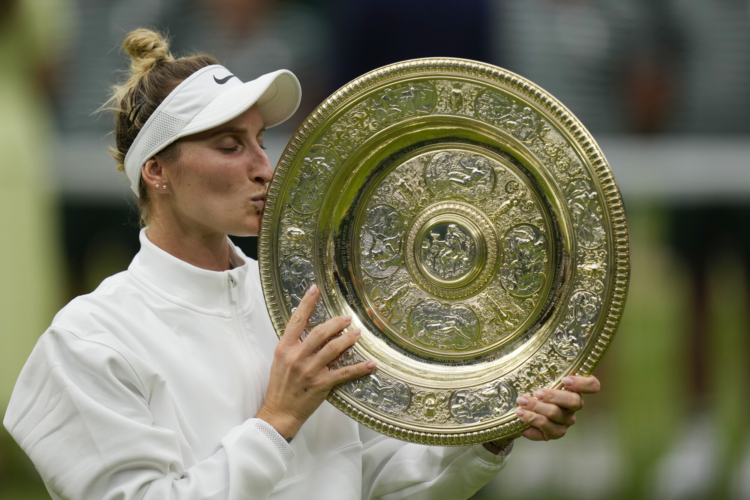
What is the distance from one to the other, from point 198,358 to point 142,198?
1.38ft

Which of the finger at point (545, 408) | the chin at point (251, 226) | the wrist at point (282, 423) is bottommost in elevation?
the wrist at point (282, 423)

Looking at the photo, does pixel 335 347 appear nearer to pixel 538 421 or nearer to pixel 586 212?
pixel 538 421

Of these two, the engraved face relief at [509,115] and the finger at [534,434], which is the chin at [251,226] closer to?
the engraved face relief at [509,115]

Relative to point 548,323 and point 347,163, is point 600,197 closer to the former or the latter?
point 548,323

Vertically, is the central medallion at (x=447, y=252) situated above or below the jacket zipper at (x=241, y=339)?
above

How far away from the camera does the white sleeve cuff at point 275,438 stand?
4.88 ft

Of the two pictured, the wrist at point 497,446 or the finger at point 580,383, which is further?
the wrist at point 497,446

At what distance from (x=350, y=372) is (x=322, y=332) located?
0.32 ft

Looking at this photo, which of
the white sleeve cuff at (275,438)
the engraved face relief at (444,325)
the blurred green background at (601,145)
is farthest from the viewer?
the blurred green background at (601,145)

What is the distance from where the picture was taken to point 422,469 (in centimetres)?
181

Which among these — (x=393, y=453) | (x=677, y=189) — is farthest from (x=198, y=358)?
(x=677, y=189)

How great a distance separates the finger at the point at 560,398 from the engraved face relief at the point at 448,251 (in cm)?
32

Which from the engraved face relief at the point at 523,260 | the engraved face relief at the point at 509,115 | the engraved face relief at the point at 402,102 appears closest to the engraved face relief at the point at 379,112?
the engraved face relief at the point at 402,102

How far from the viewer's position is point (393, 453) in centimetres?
187
